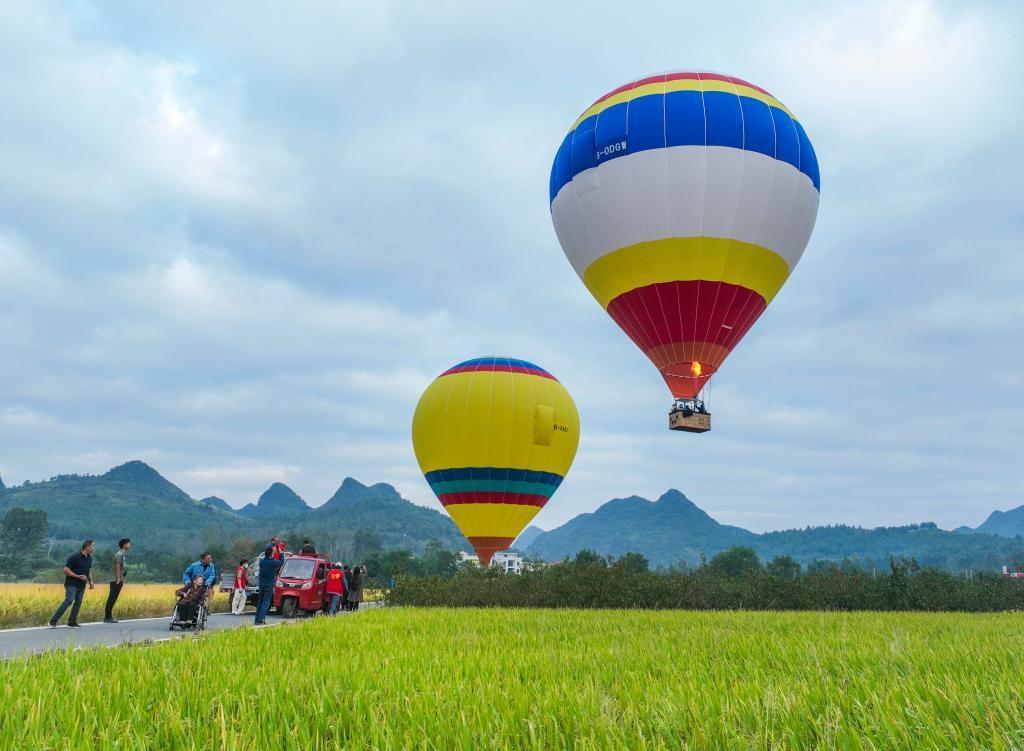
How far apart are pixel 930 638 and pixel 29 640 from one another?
14.4 metres

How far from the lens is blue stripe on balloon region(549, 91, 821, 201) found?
21.7 meters

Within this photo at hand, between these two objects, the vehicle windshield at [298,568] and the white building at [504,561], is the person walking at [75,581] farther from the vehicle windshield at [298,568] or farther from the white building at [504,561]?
the white building at [504,561]

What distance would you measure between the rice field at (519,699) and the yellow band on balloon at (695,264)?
53.1 feet

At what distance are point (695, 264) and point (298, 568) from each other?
651 inches

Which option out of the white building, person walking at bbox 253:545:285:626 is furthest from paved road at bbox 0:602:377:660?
the white building

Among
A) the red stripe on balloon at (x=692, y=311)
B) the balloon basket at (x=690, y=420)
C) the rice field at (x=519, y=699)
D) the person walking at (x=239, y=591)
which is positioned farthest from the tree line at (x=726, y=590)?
the rice field at (x=519, y=699)

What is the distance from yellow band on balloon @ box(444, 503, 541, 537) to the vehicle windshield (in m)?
13.5

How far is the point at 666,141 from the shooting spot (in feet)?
71.4

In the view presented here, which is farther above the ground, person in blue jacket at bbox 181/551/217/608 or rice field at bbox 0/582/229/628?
person in blue jacket at bbox 181/551/217/608

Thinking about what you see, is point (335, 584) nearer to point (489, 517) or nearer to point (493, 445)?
point (493, 445)

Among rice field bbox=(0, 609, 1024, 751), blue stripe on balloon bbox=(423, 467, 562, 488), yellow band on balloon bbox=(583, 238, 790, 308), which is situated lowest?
rice field bbox=(0, 609, 1024, 751)

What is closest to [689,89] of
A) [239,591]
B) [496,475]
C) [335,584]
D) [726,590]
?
[726,590]

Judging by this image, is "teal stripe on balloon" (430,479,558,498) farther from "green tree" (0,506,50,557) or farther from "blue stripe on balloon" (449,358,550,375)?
"green tree" (0,506,50,557)

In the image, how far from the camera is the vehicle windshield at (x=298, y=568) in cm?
2205
